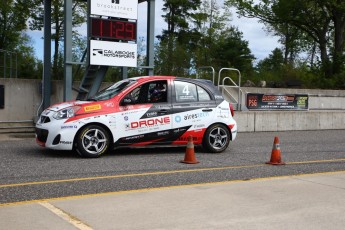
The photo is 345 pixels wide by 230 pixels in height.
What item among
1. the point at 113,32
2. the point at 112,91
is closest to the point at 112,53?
the point at 113,32

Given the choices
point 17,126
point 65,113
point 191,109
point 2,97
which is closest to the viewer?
point 65,113

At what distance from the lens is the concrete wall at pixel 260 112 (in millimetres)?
14906

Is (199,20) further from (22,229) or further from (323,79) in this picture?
(22,229)

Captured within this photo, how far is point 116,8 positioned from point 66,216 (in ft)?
32.3

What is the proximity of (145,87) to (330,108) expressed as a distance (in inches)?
516

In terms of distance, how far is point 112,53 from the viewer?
1430 cm

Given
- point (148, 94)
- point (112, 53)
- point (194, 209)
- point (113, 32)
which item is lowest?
point (194, 209)

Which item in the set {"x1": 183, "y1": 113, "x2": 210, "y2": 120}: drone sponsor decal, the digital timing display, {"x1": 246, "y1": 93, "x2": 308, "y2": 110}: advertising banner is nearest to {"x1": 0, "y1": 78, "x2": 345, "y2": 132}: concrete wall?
{"x1": 246, "y1": 93, "x2": 308, "y2": 110}: advertising banner

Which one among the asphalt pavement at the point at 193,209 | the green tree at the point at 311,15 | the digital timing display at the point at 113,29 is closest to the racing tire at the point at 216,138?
the asphalt pavement at the point at 193,209

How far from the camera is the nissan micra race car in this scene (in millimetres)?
9461

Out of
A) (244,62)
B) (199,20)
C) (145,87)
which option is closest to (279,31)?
(244,62)

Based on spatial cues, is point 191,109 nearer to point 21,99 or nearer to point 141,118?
point 141,118

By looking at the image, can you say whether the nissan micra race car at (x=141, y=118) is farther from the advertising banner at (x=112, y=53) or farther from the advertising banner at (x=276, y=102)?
the advertising banner at (x=276, y=102)

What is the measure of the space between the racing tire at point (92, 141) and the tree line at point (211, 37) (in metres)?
13.3
